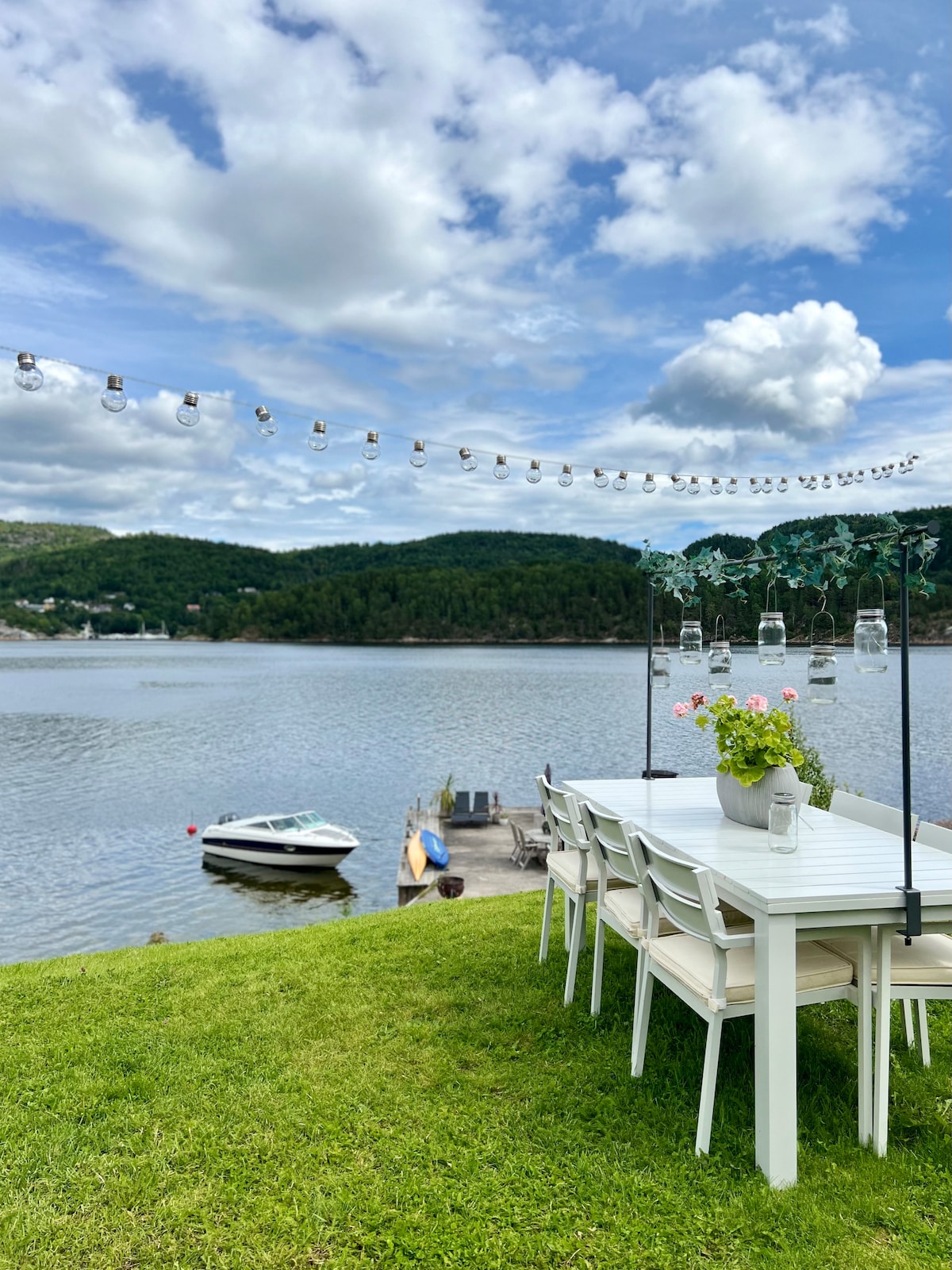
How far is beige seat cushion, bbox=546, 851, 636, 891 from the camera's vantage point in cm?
419

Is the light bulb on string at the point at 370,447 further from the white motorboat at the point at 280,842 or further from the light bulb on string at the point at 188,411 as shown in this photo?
the white motorboat at the point at 280,842

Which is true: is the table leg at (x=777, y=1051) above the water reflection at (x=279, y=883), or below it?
above

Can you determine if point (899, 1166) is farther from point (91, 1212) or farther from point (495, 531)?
point (495, 531)

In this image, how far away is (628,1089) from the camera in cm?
310

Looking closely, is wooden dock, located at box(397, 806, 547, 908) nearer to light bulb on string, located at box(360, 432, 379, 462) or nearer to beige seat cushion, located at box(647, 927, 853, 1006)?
light bulb on string, located at box(360, 432, 379, 462)

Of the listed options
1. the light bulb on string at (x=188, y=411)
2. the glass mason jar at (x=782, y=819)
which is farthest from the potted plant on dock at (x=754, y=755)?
the light bulb on string at (x=188, y=411)

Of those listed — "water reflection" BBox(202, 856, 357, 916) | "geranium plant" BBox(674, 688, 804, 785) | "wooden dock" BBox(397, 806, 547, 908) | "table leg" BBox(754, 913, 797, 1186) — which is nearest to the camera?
"table leg" BBox(754, 913, 797, 1186)

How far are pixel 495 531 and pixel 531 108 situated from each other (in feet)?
270

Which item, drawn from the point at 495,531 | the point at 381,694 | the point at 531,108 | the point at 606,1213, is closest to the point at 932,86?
the point at 531,108

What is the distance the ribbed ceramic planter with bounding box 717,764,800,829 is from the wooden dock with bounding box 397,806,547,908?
20.4 ft

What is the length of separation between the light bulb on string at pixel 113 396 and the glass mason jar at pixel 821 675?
4248 mm

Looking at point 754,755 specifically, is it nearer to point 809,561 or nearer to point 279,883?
point 809,561

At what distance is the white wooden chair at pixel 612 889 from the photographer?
3.44 metres

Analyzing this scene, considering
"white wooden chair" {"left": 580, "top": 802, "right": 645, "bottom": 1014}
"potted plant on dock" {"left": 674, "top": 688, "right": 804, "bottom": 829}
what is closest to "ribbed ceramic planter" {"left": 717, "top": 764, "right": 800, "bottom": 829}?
"potted plant on dock" {"left": 674, "top": 688, "right": 804, "bottom": 829}
